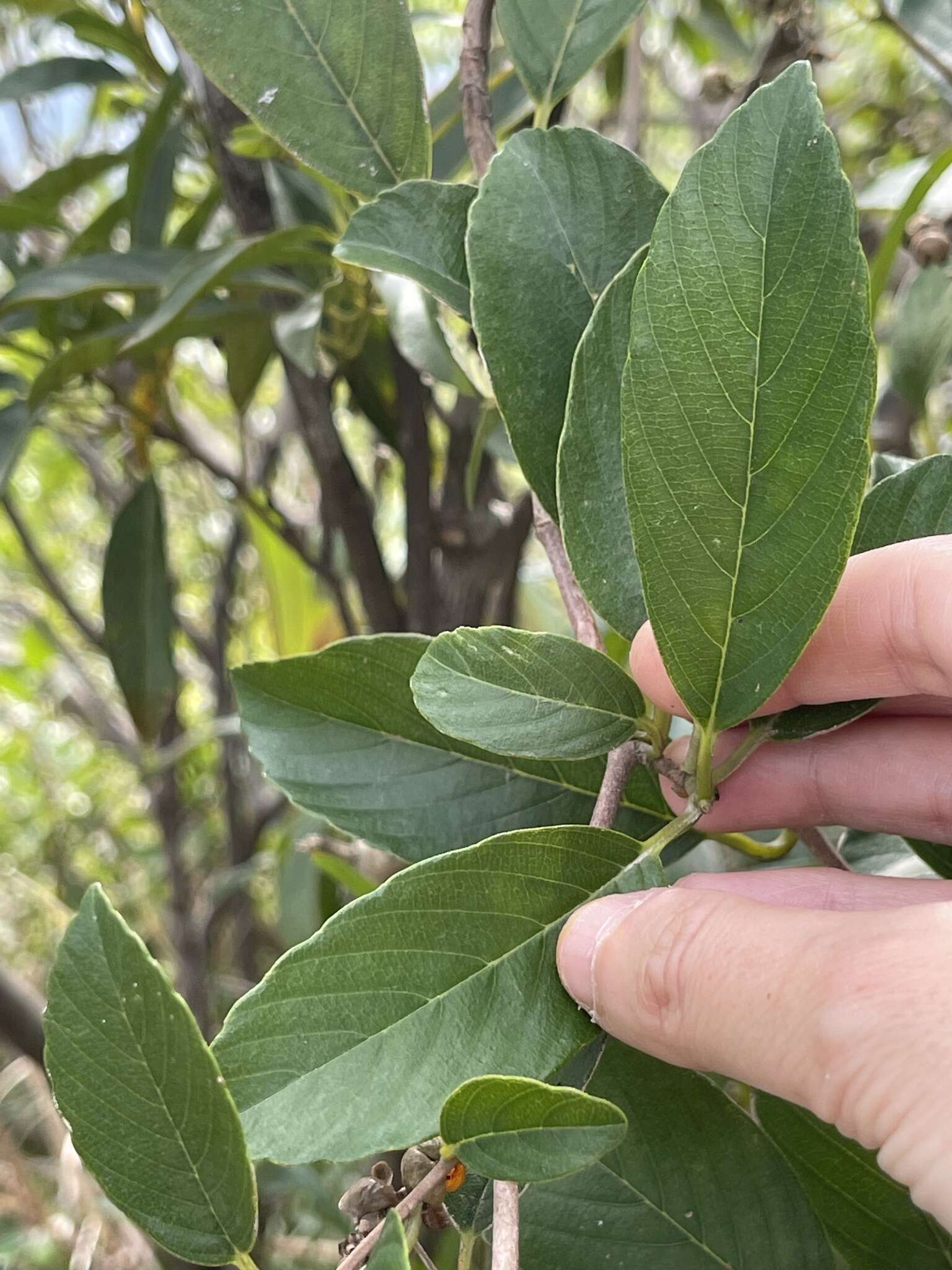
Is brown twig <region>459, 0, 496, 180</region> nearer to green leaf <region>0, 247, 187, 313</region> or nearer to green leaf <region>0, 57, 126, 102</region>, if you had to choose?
green leaf <region>0, 247, 187, 313</region>

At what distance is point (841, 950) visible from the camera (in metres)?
0.28

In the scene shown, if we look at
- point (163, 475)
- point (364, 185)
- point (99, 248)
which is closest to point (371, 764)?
point (364, 185)

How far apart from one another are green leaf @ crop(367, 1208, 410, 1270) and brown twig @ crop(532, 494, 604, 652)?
20cm

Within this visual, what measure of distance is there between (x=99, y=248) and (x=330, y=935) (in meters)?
0.62

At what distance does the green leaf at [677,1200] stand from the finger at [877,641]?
5.6 inches

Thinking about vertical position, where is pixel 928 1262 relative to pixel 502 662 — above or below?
below

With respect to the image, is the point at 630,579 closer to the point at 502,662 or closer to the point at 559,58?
the point at 502,662

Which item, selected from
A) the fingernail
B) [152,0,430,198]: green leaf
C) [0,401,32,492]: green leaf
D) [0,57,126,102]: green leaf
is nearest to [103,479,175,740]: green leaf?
[0,401,32,492]: green leaf

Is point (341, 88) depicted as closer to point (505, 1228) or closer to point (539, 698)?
point (539, 698)

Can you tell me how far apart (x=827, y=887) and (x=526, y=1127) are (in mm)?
177

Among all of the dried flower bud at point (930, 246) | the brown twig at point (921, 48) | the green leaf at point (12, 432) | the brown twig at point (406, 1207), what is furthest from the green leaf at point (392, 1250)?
the brown twig at point (921, 48)

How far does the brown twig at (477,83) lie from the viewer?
0.42m

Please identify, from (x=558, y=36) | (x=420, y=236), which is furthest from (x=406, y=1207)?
(x=558, y=36)

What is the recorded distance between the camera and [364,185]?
0.44 m
